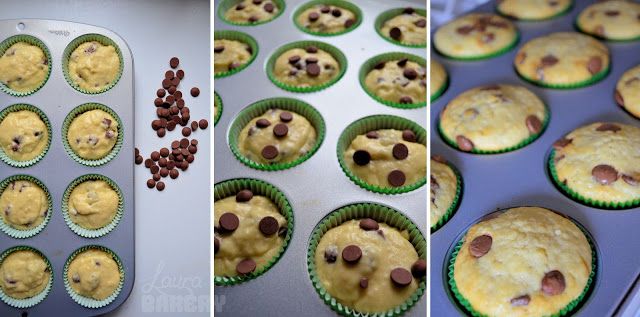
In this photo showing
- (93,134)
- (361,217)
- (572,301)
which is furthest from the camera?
(93,134)

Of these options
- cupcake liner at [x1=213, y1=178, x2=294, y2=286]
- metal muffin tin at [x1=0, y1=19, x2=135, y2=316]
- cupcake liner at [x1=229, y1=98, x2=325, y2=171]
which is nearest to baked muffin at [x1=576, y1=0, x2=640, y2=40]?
cupcake liner at [x1=229, y1=98, x2=325, y2=171]

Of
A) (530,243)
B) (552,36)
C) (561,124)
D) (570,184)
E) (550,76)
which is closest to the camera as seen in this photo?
(530,243)

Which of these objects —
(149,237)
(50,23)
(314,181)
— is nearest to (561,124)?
(314,181)

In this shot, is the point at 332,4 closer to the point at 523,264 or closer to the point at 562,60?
the point at 562,60

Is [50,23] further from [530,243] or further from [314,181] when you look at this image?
[530,243]

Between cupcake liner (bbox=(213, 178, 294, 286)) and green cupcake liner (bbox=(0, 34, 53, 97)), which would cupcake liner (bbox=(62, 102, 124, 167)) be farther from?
cupcake liner (bbox=(213, 178, 294, 286))

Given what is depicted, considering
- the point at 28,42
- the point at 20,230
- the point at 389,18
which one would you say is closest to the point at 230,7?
the point at 389,18
